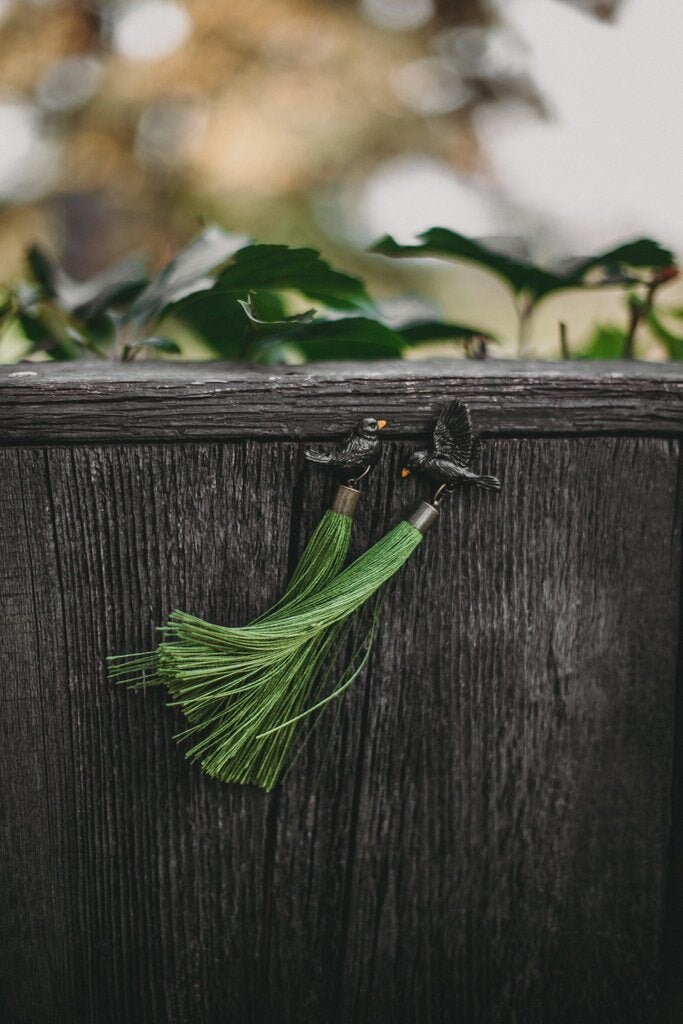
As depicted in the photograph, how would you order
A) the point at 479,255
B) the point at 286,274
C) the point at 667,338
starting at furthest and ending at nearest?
the point at 667,338 → the point at 479,255 → the point at 286,274

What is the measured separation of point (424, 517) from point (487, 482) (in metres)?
0.06

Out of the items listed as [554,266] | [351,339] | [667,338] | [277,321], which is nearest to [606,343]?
[667,338]

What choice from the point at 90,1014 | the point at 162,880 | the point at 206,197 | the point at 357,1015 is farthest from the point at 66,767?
the point at 206,197

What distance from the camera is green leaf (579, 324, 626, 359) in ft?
3.11

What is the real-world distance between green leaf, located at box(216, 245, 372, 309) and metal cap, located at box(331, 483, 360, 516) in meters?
0.22

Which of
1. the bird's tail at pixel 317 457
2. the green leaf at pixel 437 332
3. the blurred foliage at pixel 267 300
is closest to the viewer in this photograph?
the bird's tail at pixel 317 457

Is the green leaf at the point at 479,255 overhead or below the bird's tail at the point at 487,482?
overhead

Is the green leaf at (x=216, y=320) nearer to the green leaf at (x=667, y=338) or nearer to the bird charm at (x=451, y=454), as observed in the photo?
the bird charm at (x=451, y=454)

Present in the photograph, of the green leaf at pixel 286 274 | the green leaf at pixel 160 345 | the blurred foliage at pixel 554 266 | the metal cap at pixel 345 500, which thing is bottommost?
the metal cap at pixel 345 500

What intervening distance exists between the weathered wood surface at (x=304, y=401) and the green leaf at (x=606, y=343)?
1.22 ft

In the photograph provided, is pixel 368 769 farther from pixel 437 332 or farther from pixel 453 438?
pixel 437 332

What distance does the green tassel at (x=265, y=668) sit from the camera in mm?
532

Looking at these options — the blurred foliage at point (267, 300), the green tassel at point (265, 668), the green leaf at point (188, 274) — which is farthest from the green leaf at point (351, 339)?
the green tassel at point (265, 668)

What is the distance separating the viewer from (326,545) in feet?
1.81
